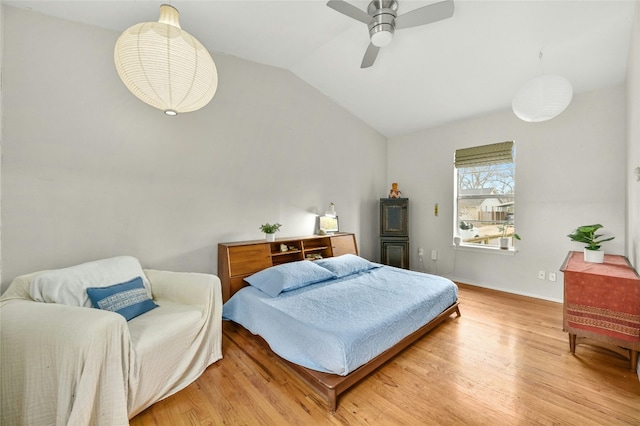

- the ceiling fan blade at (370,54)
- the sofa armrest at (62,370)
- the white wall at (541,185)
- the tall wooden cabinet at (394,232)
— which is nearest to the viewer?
the sofa armrest at (62,370)

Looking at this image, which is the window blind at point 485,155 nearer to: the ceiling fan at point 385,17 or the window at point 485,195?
the window at point 485,195

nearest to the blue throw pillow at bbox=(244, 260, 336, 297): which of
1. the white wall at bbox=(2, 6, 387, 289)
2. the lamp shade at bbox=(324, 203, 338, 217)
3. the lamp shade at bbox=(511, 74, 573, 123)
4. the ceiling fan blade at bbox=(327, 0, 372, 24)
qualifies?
the white wall at bbox=(2, 6, 387, 289)

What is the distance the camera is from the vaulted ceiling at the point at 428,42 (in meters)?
2.13

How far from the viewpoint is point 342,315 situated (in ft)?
6.43

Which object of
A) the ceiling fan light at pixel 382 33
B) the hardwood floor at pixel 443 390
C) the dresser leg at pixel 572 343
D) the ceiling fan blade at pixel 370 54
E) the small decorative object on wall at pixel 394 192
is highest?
the ceiling fan blade at pixel 370 54

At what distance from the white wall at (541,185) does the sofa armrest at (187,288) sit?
11.9 feet

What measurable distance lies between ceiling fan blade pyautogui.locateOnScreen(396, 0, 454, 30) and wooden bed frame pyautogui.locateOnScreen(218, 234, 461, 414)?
2451 mm

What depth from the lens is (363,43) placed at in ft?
9.16

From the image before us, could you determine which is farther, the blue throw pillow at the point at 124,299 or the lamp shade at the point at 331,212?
the lamp shade at the point at 331,212

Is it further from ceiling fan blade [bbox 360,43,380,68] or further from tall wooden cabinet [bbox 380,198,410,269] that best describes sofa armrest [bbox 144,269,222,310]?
tall wooden cabinet [bbox 380,198,410,269]

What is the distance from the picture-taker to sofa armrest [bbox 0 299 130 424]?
4.02ft

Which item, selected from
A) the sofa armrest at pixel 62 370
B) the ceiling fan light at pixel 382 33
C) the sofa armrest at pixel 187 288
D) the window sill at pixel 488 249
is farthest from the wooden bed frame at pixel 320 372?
the ceiling fan light at pixel 382 33

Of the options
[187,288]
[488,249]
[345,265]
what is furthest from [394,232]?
[187,288]

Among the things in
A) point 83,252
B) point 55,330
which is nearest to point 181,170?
point 83,252
